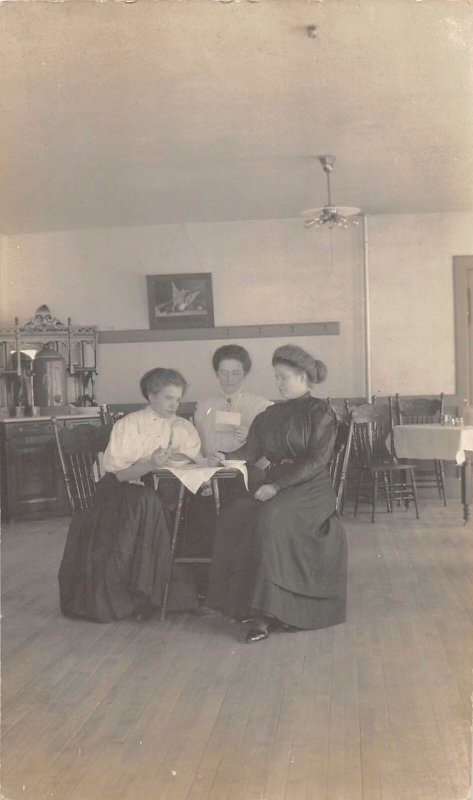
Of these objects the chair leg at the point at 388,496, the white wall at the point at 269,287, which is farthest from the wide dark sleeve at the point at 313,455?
the white wall at the point at 269,287

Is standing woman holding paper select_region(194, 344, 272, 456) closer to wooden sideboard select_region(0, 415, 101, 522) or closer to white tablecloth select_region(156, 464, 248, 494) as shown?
white tablecloth select_region(156, 464, 248, 494)

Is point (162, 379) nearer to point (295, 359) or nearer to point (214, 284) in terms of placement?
point (295, 359)

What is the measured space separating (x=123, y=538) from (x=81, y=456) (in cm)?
84

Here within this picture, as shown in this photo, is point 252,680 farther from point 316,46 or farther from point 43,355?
point 43,355

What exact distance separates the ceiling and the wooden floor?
2.70m

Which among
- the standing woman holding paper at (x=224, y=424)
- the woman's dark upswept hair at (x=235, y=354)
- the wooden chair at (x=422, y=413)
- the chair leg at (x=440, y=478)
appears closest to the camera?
the standing woman holding paper at (x=224, y=424)

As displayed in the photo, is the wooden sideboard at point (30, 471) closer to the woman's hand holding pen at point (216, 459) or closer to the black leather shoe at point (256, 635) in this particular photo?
the woman's hand holding pen at point (216, 459)

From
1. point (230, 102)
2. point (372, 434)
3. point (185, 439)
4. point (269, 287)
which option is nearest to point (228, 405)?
point (185, 439)

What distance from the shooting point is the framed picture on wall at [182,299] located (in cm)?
877

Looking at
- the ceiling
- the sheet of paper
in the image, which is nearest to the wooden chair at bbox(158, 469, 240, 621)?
the sheet of paper

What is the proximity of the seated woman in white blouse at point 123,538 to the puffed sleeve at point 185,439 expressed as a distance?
15 cm

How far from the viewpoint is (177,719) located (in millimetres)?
2857

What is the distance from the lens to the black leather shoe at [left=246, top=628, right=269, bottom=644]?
374 centimetres

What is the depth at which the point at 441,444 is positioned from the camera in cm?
698
